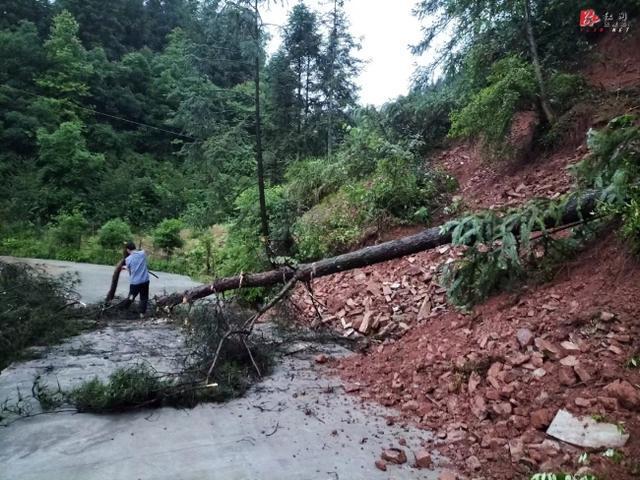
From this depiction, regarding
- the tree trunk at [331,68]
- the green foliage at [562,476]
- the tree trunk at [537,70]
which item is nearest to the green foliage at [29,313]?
the green foliage at [562,476]

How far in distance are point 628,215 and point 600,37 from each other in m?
8.43

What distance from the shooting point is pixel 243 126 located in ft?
38.4

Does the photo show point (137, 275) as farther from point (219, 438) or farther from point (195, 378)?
point (219, 438)

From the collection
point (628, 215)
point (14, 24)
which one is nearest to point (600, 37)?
point (628, 215)

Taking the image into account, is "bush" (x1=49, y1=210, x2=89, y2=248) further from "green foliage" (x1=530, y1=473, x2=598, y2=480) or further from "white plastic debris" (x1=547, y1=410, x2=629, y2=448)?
"green foliage" (x1=530, y1=473, x2=598, y2=480)

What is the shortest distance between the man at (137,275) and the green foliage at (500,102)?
6.70 meters

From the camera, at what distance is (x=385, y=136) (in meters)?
10.8

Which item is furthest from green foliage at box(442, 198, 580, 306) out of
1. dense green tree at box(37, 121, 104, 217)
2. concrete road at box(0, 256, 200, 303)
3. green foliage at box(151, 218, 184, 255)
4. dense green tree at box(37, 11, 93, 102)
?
dense green tree at box(37, 11, 93, 102)

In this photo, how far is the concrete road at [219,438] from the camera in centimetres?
280

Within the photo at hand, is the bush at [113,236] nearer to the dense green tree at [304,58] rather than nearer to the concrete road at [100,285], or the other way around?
the concrete road at [100,285]

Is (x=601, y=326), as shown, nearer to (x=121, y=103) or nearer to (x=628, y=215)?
(x=628, y=215)

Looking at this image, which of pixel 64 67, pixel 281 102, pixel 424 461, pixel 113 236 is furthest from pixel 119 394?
pixel 64 67

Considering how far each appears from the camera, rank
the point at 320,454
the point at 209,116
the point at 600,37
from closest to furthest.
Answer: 1. the point at 320,454
2. the point at 600,37
3. the point at 209,116

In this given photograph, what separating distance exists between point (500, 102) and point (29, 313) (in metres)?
8.31
